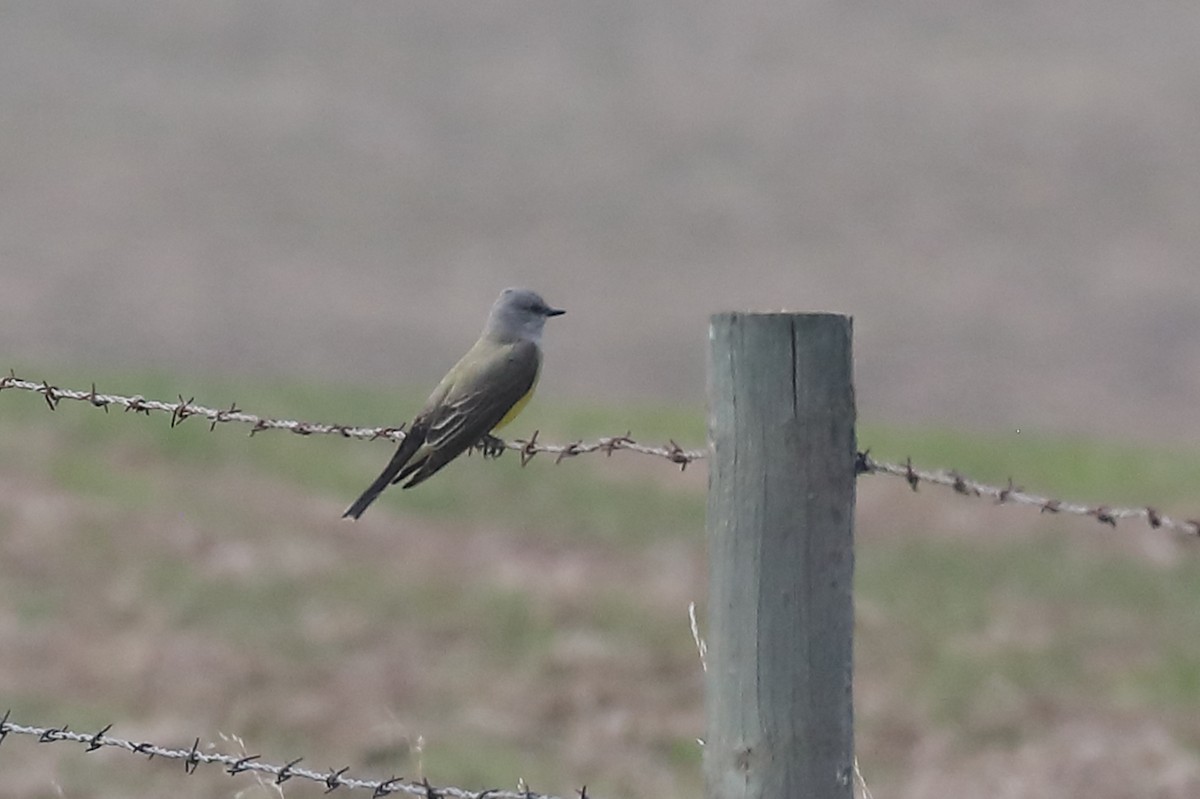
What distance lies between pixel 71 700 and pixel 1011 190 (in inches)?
3304

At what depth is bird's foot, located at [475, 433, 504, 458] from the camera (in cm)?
754

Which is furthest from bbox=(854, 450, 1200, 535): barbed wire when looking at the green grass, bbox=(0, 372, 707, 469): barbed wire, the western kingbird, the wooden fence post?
the green grass

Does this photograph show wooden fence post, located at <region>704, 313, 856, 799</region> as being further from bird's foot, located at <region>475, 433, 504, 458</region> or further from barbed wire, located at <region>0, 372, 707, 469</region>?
bird's foot, located at <region>475, 433, 504, 458</region>

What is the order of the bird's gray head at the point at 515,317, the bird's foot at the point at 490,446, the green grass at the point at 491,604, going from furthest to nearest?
the green grass at the point at 491,604
the bird's gray head at the point at 515,317
the bird's foot at the point at 490,446

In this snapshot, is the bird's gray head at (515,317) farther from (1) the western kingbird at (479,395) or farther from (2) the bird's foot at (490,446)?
(2) the bird's foot at (490,446)

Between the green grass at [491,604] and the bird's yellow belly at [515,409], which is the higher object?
the bird's yellow belly at [515,409]

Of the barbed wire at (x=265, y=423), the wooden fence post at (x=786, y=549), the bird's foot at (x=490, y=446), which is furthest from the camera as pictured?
the bird's foot at (x=490, y=446)

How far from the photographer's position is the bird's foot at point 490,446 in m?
7.54

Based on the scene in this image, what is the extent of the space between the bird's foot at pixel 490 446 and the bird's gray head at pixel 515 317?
1.30ft

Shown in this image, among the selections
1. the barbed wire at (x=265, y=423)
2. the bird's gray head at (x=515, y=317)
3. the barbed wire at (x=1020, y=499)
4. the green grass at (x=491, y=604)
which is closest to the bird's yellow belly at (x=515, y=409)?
the bird's gray head at (x=515, y=317)

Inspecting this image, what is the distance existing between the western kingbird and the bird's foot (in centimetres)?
2

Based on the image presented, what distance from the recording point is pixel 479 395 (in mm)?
7465

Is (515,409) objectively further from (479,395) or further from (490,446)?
(479,395)

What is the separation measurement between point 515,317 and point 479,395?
493mm
